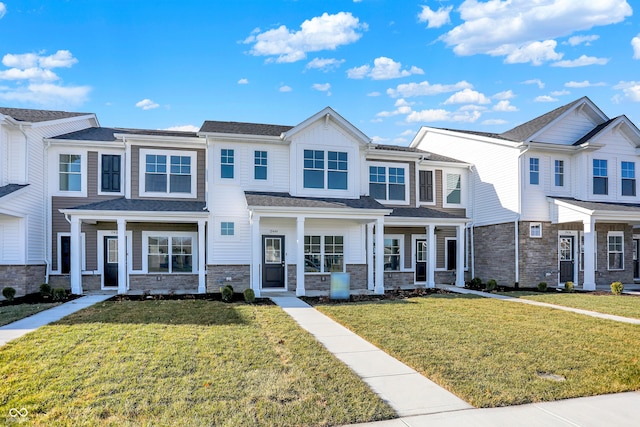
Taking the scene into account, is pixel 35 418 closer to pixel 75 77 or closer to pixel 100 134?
pixel 100 134

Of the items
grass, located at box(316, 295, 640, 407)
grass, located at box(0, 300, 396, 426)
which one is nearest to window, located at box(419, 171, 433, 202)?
grass, located at box(316, 295, 640, 407)

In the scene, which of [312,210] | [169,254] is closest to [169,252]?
[169,254]

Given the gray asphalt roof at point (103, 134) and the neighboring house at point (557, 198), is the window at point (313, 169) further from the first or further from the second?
the neighboring house at point (557, 198)

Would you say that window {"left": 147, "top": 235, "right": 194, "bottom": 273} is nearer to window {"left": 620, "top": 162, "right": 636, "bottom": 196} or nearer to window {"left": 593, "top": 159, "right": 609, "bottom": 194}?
window {"left": 593, "top": 159, "right": 609, "bottom": 194}

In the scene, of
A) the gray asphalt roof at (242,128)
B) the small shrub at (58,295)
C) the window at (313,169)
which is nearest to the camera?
the small shrub at (58,295)

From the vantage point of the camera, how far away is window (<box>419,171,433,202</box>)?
18.5 m

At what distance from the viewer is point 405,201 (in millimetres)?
17844

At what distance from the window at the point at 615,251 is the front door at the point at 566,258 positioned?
247 centimetres

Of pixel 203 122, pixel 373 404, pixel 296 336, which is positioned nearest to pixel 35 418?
pixel 373 404

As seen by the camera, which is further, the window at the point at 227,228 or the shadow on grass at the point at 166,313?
the window at the point at 227,228

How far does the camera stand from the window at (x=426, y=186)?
1855 cm

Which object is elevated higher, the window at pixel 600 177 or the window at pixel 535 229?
the window at pixel 600 177

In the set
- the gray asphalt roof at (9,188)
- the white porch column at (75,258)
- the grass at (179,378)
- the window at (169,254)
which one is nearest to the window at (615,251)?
the grass at (179,378)

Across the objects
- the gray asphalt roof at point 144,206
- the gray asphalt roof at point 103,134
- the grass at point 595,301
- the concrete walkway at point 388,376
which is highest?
the gray asphalt roof at point 103,134
